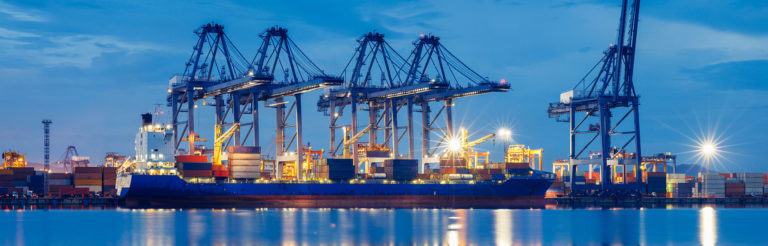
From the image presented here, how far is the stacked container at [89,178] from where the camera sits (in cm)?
9256

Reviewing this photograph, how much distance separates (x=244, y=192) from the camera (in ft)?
260

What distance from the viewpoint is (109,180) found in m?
94.1

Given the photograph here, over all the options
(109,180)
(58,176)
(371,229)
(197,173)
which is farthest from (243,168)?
(58,176)

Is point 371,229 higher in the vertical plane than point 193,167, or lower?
lower

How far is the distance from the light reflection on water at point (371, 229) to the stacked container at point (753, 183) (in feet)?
131

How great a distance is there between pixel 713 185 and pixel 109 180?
66.9 meters

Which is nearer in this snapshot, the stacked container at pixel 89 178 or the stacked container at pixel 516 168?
the stacked container at pixel 516 168

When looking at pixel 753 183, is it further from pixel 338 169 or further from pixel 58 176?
pixel 58 176

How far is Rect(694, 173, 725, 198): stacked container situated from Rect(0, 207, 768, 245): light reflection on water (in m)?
35.4

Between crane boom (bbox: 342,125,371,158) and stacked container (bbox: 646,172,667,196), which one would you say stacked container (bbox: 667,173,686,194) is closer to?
stacked container (bbox: 646,172,667,196)

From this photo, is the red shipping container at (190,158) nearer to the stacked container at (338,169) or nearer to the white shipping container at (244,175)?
the white shipping container at (244,175)

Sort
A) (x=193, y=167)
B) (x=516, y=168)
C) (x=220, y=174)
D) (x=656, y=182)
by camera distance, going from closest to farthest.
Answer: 1. (x=193, y=167)
2. (x=220, y=174)
3. (x=516, y=168)
4. (x=656, y=182)

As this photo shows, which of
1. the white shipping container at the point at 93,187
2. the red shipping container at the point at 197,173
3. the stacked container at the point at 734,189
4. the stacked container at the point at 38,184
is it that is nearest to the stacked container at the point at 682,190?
the stacked container at the point at 734,189

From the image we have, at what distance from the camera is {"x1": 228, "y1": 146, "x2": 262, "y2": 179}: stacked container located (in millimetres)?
78062
